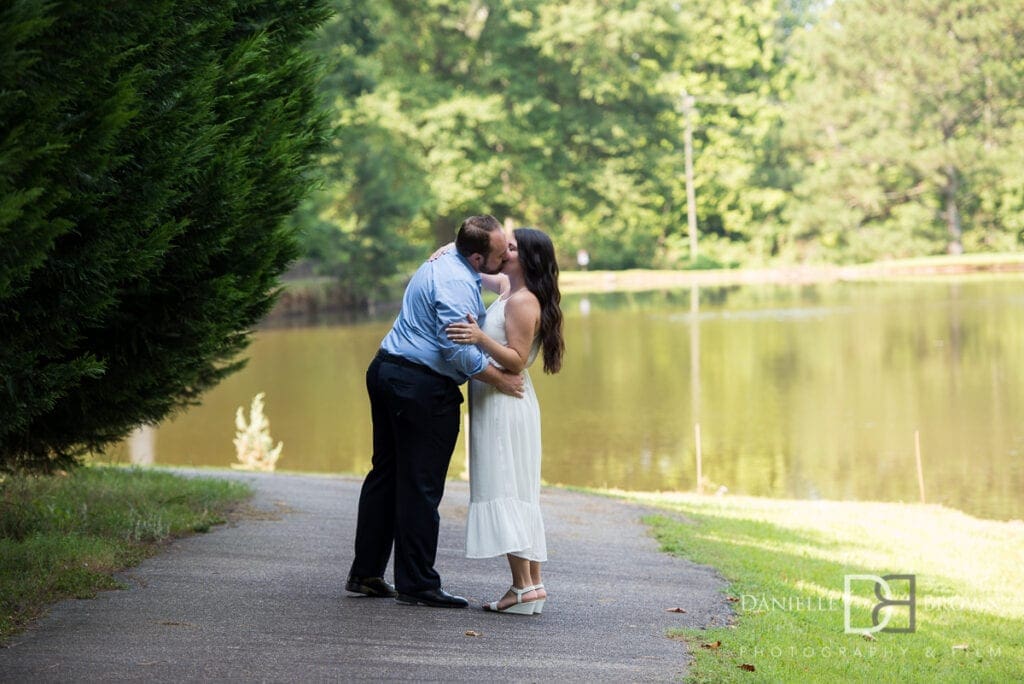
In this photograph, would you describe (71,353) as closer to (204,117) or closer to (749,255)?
(204,117)

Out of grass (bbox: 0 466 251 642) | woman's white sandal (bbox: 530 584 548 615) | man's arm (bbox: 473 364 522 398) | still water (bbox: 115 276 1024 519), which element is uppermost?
man's arm (bbox: 473 364 522 398)

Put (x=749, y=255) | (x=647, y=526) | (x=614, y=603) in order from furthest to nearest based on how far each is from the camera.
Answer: (x=749, y=255) < (x=647, y=526) < (x=614, y=603)

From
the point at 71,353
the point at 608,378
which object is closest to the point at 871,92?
the point at 608,378

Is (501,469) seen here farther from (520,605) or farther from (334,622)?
(334,622)

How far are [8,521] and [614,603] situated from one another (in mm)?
3615

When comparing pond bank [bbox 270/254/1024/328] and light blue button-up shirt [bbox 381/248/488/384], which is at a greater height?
light blue button-up shirt [bbox 381/248/488/384]

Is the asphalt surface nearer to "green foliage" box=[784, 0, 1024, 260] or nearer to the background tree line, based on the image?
the background tree line

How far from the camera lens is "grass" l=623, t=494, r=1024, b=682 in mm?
6277

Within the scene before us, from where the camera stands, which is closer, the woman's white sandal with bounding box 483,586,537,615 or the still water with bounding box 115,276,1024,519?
the woman's white sandal with bounding box 483,586,537,615

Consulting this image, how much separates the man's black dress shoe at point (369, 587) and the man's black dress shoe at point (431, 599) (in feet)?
0.44

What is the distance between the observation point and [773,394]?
2527 centimetres

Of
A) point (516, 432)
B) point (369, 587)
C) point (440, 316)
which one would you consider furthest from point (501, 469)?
point (369, 587)

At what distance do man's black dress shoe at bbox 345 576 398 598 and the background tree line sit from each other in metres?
47.0

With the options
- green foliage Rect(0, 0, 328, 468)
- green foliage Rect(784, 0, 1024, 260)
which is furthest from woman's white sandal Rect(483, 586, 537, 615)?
green foliage Rect(784, 0, 1024, 260)
